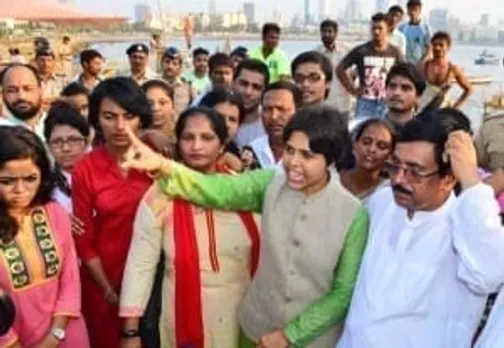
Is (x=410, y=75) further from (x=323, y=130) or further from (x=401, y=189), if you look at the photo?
A: (x=401, y=189)

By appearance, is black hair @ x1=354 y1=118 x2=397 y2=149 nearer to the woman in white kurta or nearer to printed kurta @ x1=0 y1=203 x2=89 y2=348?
the woman in white kurta

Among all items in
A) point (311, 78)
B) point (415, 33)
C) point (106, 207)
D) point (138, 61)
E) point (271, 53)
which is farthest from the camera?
point (415, 33)

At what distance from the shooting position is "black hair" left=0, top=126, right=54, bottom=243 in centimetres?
276

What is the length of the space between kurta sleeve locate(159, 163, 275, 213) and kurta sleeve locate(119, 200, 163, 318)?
0.50 ft

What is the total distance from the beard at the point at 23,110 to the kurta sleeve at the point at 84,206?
1237 millimetres

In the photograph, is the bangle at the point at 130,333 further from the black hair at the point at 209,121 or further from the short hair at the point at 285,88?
the short hair at the point at 285,88

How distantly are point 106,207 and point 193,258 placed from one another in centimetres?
54

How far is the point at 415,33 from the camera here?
842cm

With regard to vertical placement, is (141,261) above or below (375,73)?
below

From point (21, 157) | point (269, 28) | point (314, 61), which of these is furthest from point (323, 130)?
point (269, 28)

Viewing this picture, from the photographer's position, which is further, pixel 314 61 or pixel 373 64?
pixel 373 64

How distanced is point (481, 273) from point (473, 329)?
0.97ft

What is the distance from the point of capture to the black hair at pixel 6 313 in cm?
254

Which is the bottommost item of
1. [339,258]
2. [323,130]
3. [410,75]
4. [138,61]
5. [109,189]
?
[339,258]
